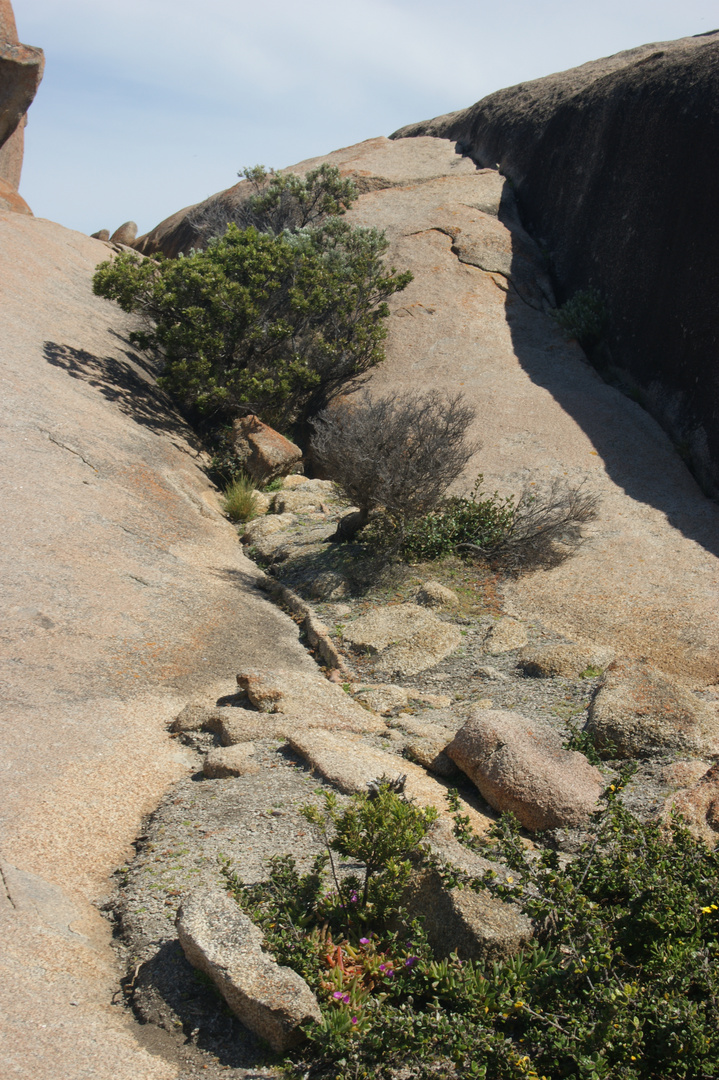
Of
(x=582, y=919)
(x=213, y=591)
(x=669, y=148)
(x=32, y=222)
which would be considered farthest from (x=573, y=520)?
(x=32, y=222)

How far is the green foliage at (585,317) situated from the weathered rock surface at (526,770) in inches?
332

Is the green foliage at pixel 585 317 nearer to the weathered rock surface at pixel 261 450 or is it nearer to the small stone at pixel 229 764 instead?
the weathered rock surface at pixel 261 450

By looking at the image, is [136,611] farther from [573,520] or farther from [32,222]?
[32,222]

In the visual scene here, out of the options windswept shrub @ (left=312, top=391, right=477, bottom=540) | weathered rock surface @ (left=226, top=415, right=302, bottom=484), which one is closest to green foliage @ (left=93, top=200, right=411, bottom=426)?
weathered rock surface @ (left=226, top=415, right=302, bottom=484)

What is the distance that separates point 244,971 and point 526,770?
Answer: 5.82 ft

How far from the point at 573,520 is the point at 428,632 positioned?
6.89 feet

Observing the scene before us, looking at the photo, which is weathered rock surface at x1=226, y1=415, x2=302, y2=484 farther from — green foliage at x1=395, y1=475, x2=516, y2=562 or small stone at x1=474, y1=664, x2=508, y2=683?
small stone at x1=474, y1=664, x2=508, y2=683

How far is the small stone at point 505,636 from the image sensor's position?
598 centimetres

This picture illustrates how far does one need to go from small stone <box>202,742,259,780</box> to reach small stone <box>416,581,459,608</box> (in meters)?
2.57

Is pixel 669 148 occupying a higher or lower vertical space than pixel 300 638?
higher

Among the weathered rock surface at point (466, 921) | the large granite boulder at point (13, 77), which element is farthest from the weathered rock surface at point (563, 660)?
the large granite boulder at point (13, 77)

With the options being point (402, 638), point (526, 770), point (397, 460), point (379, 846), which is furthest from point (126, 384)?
point (379, 846)

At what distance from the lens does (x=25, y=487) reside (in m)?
6.56

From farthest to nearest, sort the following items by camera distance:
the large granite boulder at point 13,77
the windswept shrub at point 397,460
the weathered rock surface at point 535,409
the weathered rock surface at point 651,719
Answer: the large granite boulder at point 13,77
the windswept shrub at point 397,460
the weathered rock surface at point 535,409
the weathered rock surface at point 651,719
